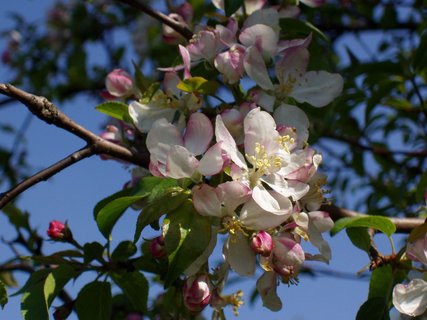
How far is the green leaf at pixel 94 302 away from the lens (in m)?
1.41

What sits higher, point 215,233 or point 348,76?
point 215,233

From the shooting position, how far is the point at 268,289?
1.33 m

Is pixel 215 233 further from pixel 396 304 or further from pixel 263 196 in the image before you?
pixel 396 304

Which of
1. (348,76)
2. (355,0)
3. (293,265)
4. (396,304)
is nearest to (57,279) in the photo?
(293,265)

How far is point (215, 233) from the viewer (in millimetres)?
1210

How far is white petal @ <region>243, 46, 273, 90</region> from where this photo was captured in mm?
1424


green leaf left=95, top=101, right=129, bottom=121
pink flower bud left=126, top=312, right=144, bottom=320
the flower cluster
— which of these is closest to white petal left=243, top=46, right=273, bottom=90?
the flower cluster

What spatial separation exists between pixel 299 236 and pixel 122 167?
582 millimetres

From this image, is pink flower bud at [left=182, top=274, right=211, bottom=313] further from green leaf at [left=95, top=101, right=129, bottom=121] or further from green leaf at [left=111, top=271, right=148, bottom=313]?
green leaf at [left=95, top=101, right=129, bottom=121]

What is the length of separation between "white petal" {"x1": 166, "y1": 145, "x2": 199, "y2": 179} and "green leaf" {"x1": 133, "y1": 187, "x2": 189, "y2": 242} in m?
0.03

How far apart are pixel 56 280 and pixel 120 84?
486 mm

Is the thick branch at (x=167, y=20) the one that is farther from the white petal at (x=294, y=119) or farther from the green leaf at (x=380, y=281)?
the green leaf at (x=380, y=281)

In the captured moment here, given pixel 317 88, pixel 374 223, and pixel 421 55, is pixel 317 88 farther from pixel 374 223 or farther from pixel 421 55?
pixel 421 55

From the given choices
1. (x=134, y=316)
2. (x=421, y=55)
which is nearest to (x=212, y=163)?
(x=134, y=316)
